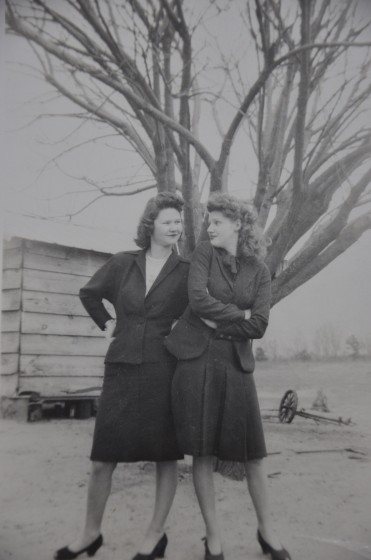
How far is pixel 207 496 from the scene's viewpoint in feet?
6.40

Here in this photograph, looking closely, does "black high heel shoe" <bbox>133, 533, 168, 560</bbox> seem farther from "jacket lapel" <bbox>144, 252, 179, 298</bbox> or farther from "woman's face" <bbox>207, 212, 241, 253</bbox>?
"woman's face" <bbox>207, 212, 241, 253</bbox>

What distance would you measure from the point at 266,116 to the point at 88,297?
1.94 metres

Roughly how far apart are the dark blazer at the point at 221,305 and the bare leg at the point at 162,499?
533mm

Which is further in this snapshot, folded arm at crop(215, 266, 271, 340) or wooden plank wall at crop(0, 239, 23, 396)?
wooden plank wall at crop(0, 239, 23, 396)

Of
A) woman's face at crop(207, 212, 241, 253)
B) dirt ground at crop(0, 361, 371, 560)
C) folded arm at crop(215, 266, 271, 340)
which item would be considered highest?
woman's face at crop(207, 212, 241, 253)

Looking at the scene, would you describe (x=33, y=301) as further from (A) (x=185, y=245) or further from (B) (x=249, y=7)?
(B) (x=249, y=7)

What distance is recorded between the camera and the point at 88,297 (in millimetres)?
2180

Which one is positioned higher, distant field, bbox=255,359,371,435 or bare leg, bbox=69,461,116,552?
distant field, bbox=255,359,371,435

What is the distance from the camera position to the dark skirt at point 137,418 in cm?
200

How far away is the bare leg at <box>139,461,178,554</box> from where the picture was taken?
1.97 m

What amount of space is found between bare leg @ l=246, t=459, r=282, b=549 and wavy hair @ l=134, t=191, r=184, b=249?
114 cm

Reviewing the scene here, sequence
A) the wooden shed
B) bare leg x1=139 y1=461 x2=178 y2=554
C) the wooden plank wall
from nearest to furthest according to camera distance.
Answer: bare leg x1=139 y1=461 x2=178 y2=554 → the wooden plank wall → the wooden shed

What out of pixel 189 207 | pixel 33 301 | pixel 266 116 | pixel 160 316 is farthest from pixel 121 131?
pixel 160 316

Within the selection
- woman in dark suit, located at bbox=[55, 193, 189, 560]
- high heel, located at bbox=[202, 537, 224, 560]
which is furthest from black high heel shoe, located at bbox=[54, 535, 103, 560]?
high heel, located at bbox=[202, 537, 224, 560]
